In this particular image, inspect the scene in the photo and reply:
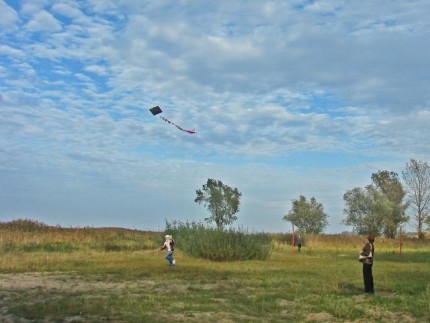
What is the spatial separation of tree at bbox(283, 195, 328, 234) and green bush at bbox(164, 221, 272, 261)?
4955 cm

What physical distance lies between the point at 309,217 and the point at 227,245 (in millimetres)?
52206

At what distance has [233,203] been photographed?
73.0 meters

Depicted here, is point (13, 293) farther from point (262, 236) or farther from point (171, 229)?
point (171, 229)

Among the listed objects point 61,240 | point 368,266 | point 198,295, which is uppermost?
point 61,240

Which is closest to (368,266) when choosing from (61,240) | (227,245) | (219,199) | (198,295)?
(198,295)

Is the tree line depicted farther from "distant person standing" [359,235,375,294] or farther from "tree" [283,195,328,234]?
"distant person standing" [359,235,375,294]

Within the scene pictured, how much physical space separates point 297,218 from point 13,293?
69.7m

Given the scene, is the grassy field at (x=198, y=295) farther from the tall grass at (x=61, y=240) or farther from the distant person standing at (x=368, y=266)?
the tall grass at (x=61, y=240)

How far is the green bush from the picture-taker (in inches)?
1195

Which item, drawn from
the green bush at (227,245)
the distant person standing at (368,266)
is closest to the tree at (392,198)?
the green bush at (227,245)

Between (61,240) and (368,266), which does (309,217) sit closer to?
(61,240)

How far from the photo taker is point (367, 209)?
7125cm

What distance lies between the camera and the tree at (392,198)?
6981 cm

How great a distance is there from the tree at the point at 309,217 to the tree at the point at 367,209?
7777 mm
